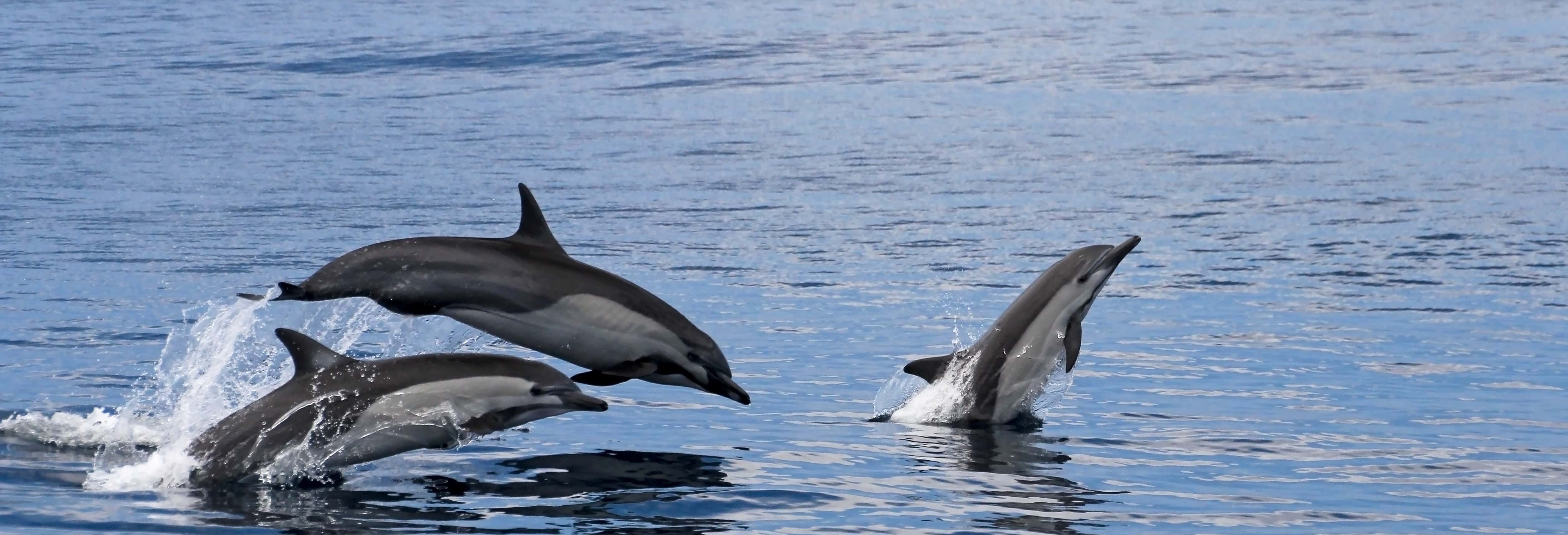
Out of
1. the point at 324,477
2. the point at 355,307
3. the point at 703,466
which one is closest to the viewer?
the point at 324,477

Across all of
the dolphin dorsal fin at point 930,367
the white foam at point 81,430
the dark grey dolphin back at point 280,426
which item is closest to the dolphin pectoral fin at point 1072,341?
the dolphin dorsal fin at point 930,367

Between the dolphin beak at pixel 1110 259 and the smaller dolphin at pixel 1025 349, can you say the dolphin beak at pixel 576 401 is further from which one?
the dolphin beak at pixel 1110 259

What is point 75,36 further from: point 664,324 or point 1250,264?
point 664,324

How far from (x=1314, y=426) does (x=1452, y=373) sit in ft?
6.99

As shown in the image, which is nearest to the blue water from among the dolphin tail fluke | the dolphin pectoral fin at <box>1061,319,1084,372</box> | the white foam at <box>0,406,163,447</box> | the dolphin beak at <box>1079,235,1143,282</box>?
the white foam at <box>0,406,163,447</box>

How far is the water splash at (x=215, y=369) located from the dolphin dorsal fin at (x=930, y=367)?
230cm

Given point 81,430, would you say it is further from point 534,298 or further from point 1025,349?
point 1025,349

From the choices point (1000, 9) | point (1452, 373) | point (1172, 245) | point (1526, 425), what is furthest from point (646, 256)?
point (1000, 9)

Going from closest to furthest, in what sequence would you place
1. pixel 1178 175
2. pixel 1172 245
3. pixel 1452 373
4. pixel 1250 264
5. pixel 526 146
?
pixel 1452 373
pixel 1250 264
pixel 1172 245
pixel 1178 175
pixel 526 146

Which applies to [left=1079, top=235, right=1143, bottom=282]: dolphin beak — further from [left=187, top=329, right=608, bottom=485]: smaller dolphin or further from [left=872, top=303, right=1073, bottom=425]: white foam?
[left=187, top=329, right=608, bottom=485]: smaller dolphin

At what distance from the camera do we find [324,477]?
813cm

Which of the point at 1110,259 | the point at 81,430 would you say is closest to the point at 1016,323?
the point at 1110,259

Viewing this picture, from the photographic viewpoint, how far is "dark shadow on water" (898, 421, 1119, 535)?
7.54 meters

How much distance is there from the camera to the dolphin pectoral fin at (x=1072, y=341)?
10273 millimetres
